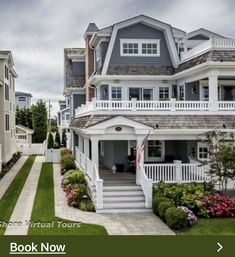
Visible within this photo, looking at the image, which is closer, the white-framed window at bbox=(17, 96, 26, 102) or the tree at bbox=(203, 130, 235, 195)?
the tree at bbox=(203, 130, 235, 195)

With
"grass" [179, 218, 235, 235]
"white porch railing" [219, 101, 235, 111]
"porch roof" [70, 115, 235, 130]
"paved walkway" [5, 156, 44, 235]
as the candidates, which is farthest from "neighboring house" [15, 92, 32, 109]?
"grass" [179, 218, 235, 235]

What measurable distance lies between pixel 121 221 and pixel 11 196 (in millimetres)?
7356

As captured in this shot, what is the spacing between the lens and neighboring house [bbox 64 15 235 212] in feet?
66.3

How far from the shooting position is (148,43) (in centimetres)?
2672

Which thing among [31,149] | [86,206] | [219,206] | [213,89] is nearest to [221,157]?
[219,206]

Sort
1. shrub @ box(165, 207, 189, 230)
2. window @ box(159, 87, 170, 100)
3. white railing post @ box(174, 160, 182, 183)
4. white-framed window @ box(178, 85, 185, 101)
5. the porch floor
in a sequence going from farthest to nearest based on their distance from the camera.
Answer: window @ box(159, 87, 170, 100) < white-framed window @ box(178, 85, 185, 101) < the porch floor < white railing post @ box(174, 160, 182, 183) < shrub @ box(165, 207, 189, 230)

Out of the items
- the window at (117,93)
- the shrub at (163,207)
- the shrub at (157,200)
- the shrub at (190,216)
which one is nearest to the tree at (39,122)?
the window at (117,93)

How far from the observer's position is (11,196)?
70.2 ft

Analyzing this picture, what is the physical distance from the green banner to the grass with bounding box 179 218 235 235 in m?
1.98

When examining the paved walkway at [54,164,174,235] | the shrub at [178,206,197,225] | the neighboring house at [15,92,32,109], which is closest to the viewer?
the paved walkway at [54,164,174,235]

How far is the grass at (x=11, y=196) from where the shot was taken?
56.2 ft

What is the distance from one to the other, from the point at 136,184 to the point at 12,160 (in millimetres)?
19287

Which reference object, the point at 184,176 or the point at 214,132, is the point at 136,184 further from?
the point at 214,132

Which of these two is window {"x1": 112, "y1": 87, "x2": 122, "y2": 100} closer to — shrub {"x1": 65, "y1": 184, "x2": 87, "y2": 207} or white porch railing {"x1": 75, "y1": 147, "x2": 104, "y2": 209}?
white porch railing {"x1": 75, "y1": 147, "x2": 104, "y2": 209}
